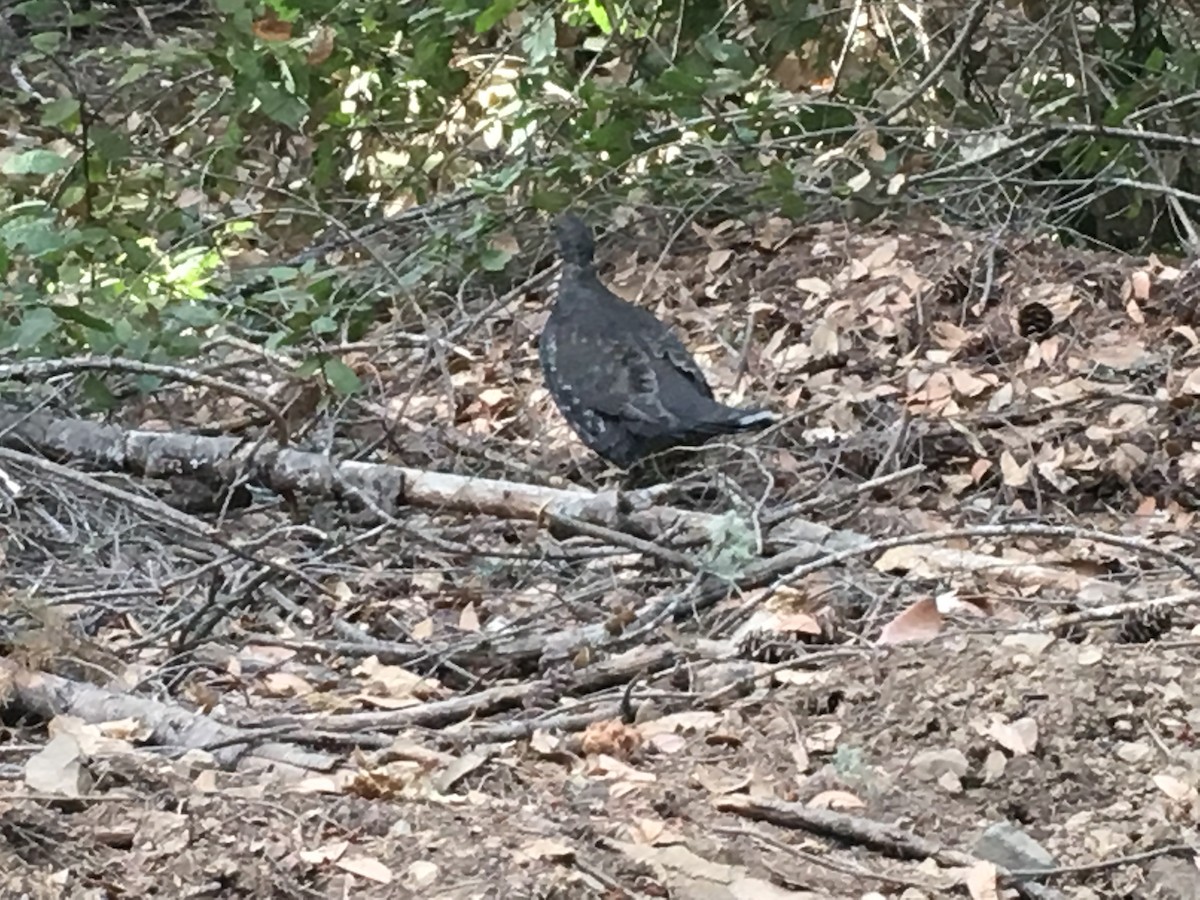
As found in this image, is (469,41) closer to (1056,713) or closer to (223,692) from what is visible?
(223,692)

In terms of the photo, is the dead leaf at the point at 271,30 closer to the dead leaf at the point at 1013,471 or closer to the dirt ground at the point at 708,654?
the dirt ground at the point at 708,654

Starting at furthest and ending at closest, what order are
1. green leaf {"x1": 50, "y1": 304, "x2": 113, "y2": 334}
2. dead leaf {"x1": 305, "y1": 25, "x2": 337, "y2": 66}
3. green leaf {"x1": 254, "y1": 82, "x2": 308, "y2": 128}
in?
dead leaf {"x1": 305, "y1": 25, "x2": 337, "y2": 66} < green leaf {"x1": 254, "y1": 82, "x2": 308, "y2": 128} < green leaf {"x1": 50, "y1": 304, "x2": 113, "y2": 334}

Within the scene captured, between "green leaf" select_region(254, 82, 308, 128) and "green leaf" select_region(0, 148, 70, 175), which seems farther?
"green leaf" select_region(254, 82, 308, 128)

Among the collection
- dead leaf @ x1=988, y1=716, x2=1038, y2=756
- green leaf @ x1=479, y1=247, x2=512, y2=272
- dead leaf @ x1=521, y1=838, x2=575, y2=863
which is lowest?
green leaf @ x1=479, y1=247, x2=512, y2=272

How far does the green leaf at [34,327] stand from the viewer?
430 cm

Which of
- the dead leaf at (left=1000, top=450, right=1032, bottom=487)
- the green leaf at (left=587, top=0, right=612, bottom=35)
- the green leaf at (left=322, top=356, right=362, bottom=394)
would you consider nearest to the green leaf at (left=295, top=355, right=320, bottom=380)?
the green leaf at (left=322, top=356, right=362, bottom=394)

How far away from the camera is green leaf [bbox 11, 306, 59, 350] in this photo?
14.1 feet

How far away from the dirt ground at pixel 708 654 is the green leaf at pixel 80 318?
1.43 feet

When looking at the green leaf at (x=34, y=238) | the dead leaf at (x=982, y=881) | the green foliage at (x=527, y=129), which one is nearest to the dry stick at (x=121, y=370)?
the green leaf at (x=34, y=238)

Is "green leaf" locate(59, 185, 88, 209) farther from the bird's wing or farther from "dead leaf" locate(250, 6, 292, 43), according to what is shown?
the bird's wing

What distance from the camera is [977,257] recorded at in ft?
19.0

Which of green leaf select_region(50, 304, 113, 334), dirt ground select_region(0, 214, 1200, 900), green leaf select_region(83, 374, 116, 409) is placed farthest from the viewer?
green leaf select_region(83, 374, 116, 409)

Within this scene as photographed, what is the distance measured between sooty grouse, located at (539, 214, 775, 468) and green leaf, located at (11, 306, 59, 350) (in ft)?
4.89

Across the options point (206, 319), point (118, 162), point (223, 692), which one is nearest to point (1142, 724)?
point (223, 692)
